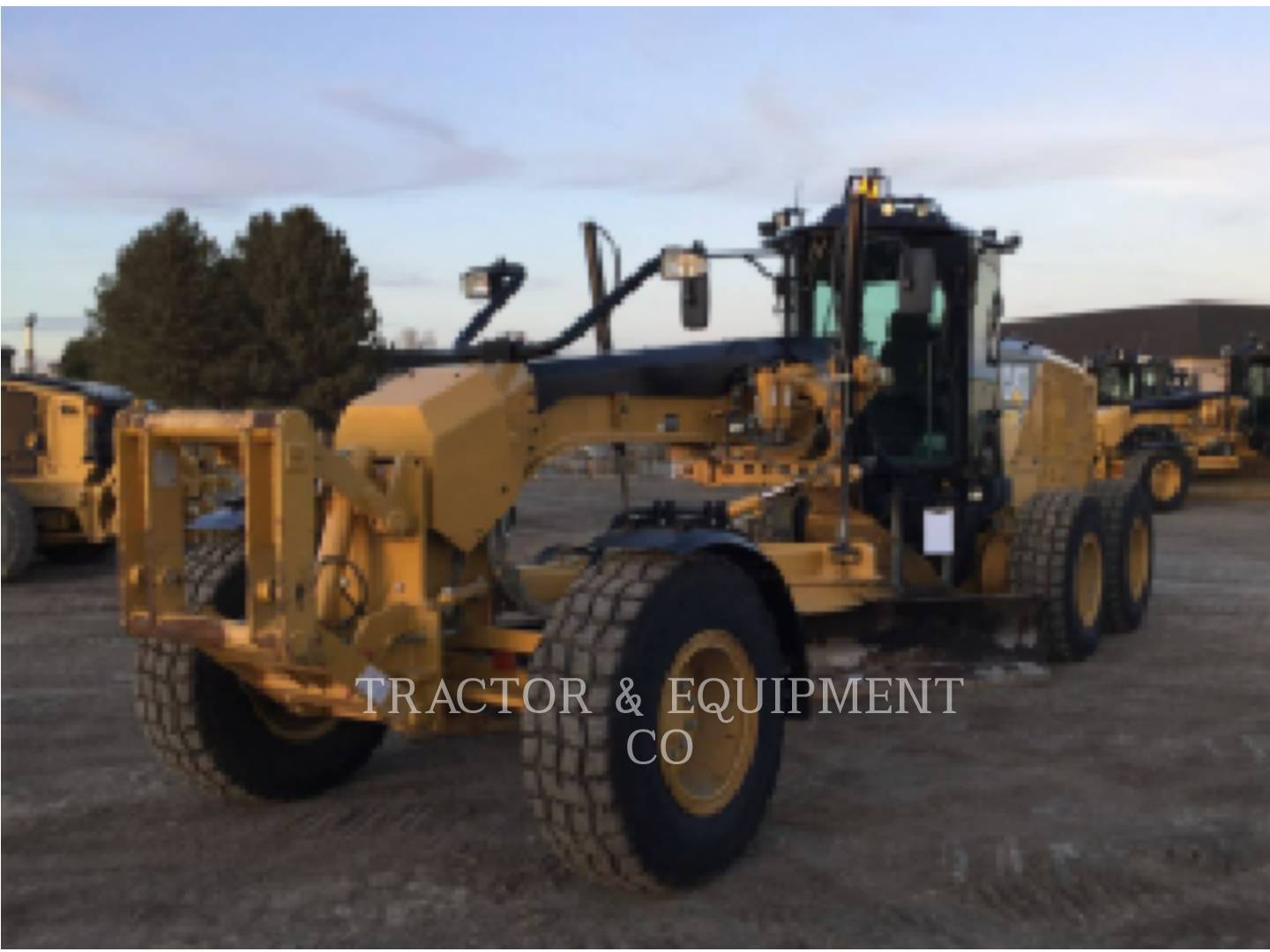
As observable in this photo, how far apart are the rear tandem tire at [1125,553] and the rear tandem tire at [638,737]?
4860mm

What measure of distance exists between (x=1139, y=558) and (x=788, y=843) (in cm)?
559

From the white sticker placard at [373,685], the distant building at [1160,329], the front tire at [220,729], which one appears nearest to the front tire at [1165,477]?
the front tire at [220,729]

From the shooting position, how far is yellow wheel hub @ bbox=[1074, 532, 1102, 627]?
8.30 metres

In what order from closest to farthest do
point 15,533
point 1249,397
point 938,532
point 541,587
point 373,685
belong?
point 373,685, point 541,587, point 938,532, point 15,533, point 1249,397

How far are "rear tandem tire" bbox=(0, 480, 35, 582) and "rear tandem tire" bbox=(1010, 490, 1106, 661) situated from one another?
9.21m

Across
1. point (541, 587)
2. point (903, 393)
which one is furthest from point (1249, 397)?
point (541, 587)

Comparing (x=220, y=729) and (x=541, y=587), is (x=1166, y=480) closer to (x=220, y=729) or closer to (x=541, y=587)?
(x=541, y=587)

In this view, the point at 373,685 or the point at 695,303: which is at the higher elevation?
the point at 695,303

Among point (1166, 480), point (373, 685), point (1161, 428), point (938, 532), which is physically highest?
point (1161, 428)

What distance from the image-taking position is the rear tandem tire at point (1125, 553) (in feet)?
28.6

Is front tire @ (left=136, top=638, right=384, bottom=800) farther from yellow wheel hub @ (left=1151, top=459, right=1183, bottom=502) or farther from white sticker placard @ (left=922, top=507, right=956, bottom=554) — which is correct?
yellow wheel hub @ (left=1151, top=459, right=1183, bottom=502)

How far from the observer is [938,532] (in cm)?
757

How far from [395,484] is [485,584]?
661 mm

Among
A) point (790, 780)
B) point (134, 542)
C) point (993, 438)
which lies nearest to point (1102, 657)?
point (993, 438)
